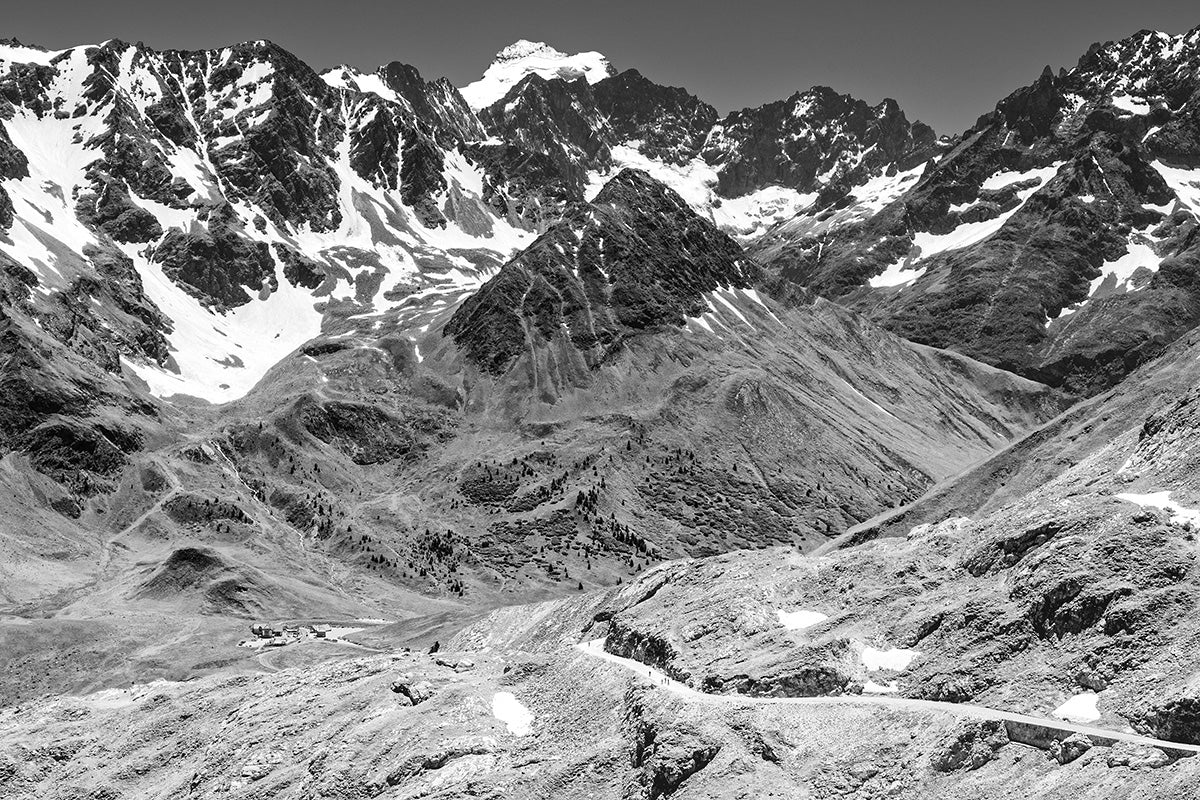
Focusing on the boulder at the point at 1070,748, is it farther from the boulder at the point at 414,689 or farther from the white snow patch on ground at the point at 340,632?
the white snow patch on ground at the point at 340,632

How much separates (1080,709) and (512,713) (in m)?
27.9

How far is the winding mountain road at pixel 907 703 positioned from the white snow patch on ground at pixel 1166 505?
527 inches

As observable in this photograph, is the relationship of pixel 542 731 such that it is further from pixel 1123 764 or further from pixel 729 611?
pixel 1123 764

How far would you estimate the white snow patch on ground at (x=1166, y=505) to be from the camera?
5244 centimetres

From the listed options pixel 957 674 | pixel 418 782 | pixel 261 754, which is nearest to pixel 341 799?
pixel 418 782

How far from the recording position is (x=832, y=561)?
2813 inches

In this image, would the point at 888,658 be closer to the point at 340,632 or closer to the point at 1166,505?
the point at 1166,505

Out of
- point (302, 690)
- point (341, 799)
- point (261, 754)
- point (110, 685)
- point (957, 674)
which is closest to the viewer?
point (957, 674)

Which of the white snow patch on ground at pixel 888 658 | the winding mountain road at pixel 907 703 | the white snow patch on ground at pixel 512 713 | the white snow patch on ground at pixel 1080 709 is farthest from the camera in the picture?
the white snow patch on ground at pixel 512 713

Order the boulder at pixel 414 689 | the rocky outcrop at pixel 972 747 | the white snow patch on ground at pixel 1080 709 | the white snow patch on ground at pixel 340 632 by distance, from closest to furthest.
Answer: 1. the rocky outcrop at pixel 972 747
2. the white snow patch on ground at pixel 1080 709
3. the boulder at pixel 414 689
4. the white snow patch on ground at pixel 340 632

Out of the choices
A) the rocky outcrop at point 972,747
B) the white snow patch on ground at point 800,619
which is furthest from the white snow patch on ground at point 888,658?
the rocky outcrop at point 972,747

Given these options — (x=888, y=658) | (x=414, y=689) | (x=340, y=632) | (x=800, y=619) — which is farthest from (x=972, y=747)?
(x=340, y=632)

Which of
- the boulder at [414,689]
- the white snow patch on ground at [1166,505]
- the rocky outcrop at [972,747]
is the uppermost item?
the white snow patch on ground at [1166,505]

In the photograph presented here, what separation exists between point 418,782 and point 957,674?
940 inches
